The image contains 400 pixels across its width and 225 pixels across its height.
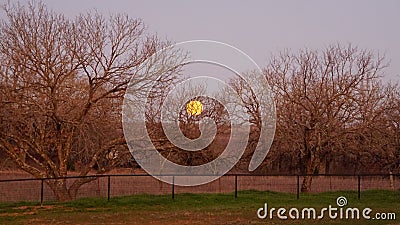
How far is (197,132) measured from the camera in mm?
21641

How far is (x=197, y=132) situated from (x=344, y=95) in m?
7.78

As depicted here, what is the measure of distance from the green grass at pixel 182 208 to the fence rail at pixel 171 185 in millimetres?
494

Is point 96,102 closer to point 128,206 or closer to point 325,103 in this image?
point 128,206

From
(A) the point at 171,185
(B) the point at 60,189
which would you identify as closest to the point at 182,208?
(A) the point at 171,185

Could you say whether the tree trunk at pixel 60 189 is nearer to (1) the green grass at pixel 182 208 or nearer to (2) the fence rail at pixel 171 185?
(2) the fence rail at pixel 171 185

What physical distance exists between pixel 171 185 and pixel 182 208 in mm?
2847

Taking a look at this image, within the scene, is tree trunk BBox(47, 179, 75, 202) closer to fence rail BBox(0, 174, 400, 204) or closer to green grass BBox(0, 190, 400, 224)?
fence rail BBox(0, 174, 400, 204)

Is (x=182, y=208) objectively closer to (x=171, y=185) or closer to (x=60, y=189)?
(x=171, y=185)

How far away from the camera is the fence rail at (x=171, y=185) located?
A: 18.5 m

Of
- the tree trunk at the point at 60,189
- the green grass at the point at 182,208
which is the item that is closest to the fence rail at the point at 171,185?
the tree trunk at the point at 60,189

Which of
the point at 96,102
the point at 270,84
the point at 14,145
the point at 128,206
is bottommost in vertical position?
the point at 128,206

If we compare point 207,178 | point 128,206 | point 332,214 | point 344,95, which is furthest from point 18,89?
point 344,95

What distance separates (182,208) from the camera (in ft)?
53.7

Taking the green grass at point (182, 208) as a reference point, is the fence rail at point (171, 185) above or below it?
above
